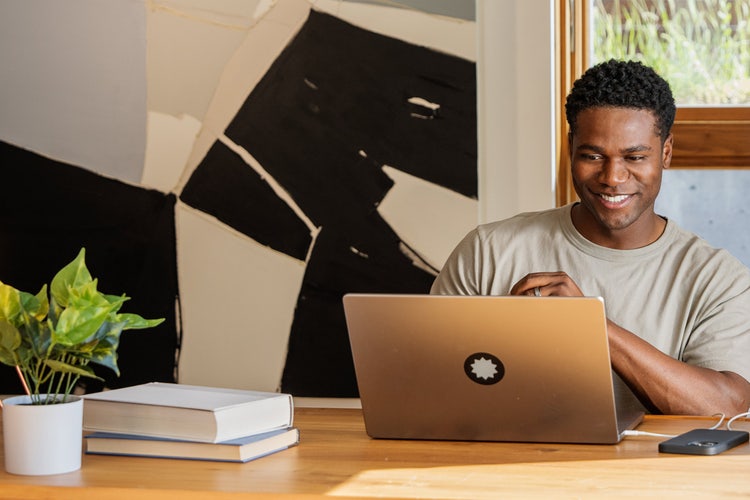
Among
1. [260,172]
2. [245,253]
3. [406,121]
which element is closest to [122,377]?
[245,253]

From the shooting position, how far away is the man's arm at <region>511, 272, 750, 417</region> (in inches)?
73.3

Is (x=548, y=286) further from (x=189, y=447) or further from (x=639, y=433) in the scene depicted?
(x=189, y=447)

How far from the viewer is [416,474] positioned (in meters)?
1.39

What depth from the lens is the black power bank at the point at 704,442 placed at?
58.6 inches

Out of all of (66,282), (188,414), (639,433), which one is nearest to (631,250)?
(639,433)

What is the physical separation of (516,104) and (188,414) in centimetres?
153

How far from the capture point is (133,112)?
2.93 metres

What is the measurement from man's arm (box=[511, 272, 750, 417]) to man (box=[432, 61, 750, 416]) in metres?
0.08

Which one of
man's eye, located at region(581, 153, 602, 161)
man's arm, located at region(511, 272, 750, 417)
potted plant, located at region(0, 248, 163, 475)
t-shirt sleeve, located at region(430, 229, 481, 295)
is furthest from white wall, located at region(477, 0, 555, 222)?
potted plant, located at region(0, 248, 163, 475)

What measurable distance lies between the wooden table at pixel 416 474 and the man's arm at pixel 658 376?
1.04ft

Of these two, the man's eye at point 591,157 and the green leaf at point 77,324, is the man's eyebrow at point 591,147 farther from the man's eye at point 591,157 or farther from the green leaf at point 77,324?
the green leaf at point 77,324

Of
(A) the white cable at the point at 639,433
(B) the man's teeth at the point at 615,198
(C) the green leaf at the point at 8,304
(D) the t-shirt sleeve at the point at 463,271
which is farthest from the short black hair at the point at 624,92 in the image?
(C) the green leaf at the point at 8,304

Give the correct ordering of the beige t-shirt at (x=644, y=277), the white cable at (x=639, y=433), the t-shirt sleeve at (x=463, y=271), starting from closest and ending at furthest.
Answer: the white cable at (x=639, y=433), the beige t-shirt at (x=644, y=277), the t-shirt sleeve at (x=463, y=271)

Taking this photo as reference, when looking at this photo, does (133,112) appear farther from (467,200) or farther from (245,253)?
(467,200)
